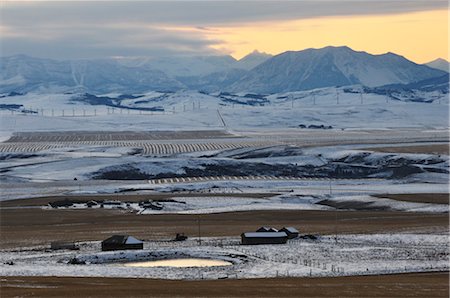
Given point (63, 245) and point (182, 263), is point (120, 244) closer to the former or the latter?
point (63, 245)

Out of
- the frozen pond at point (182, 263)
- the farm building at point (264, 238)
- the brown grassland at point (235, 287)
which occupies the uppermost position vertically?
the brown grassland at point (235, 287)

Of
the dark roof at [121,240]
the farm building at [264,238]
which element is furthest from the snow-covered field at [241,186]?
the dark roof at [121,240]

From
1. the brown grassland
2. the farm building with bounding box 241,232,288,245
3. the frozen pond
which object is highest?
the brown grassland

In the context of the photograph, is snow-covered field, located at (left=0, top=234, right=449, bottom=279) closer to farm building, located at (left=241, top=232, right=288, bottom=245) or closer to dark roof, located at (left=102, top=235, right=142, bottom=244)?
farm building, located at (left=241, top=232, right=288, bottom=245)

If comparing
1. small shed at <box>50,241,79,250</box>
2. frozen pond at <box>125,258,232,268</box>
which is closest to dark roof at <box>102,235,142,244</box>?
small shed at <box>50,241,79,250</box>

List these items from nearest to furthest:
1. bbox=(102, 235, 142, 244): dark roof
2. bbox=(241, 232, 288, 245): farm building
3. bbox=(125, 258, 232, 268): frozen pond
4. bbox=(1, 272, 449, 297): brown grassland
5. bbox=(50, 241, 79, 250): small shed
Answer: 1. bbox=(1, 272, 449, 297): brown grassland
2. bbox=(125, 258, 232, 268): frozen pond
3. bbox=(102, 235, 142, 244): dark roof
4. bbox=(50, 241, 79, 250): small shed
5. bbox=(241, 232, 288, 245): farm building

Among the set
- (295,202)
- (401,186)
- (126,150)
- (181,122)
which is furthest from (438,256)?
(181,122)

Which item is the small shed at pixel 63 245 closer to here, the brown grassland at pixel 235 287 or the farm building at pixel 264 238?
the farm building at pixel 264 238
